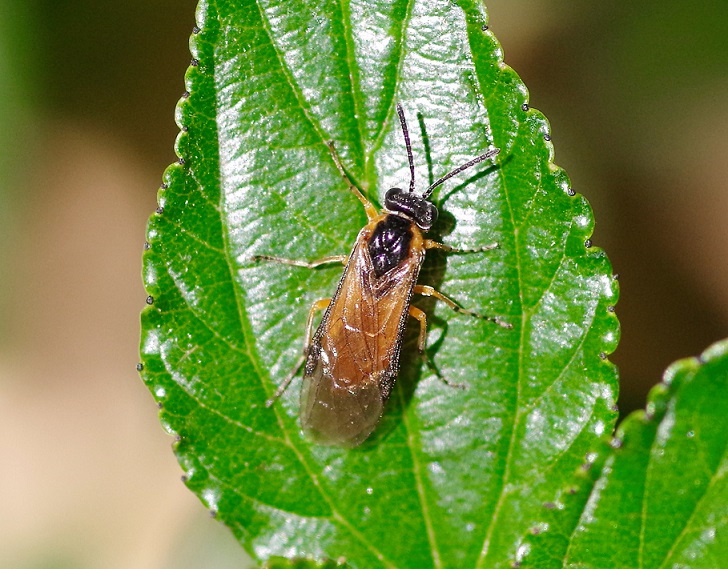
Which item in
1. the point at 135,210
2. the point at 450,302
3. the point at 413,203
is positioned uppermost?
the point at 413,203

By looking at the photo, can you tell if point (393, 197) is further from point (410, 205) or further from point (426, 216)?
point (426, 216)

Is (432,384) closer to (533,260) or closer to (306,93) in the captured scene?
(533,260)

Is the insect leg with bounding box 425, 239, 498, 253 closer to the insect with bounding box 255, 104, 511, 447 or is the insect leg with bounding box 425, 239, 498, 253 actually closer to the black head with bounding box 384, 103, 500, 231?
the insect with bounding box 255, 104, 511, 447

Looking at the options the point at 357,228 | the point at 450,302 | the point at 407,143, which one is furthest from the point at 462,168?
the point at 450,302

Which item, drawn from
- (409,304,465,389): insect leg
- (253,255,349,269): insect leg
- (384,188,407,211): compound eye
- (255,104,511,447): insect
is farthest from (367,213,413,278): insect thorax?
(409,304,465,389): insect leg

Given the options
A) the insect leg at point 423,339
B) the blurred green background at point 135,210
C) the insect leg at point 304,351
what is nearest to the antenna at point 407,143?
the insect leg at point 423,339
